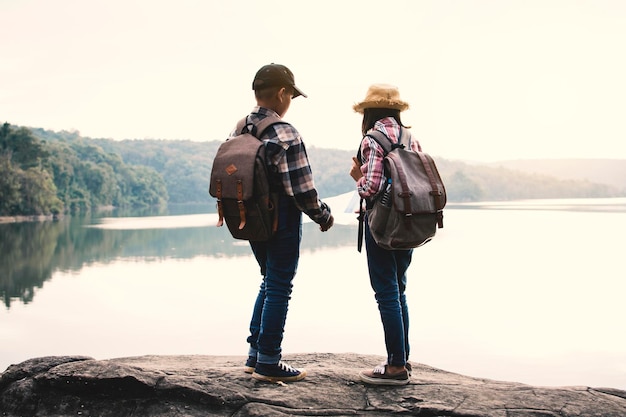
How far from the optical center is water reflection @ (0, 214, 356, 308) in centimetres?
2788

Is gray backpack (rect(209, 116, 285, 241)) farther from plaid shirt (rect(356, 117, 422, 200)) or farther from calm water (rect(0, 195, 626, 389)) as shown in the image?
calm water (rect(0, 195, 626, 389))

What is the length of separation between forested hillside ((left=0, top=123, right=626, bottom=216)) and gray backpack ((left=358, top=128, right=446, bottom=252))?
4384cm

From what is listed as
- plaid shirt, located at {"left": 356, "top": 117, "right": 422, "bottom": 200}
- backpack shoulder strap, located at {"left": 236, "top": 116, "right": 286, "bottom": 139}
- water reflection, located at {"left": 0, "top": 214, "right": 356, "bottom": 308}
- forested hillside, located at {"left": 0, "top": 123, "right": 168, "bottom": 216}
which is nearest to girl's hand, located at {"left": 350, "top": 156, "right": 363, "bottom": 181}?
plaid shirt, located at {"left": 356, "top": 117, "right": 422, "bottom": 200}

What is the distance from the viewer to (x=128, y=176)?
328ft

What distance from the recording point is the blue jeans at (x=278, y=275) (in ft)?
12.8

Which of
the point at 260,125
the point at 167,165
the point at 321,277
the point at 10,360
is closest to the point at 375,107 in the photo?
the point at 260,125

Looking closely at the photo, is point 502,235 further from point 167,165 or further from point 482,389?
point 167,165

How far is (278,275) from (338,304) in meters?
17.0

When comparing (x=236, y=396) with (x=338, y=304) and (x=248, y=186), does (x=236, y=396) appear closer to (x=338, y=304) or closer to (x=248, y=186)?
(x=248, y=186)

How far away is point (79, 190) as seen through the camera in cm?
8012

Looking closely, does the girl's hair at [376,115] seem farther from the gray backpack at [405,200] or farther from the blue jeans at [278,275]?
the blue jeans at [278,275]

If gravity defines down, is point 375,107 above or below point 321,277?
above

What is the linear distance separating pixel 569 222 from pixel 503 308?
40.8m

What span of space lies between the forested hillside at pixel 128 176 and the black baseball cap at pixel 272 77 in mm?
43765
